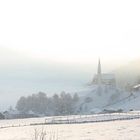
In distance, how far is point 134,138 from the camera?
39.7 metres

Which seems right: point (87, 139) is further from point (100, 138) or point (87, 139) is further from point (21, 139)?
point (21, 139)

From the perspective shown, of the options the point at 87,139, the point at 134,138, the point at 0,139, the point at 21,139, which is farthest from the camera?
the point at 0,139

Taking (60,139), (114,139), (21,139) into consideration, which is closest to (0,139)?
(21,139)

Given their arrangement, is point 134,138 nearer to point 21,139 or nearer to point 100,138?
point 100,138

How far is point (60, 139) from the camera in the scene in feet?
145

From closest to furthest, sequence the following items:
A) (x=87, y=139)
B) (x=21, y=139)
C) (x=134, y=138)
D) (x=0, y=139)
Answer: (x=134, y=138) → (x=87, y=139) → (x=21, y=139) → (x=0, y=139)

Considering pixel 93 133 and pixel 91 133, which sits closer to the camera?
pixel 93 133

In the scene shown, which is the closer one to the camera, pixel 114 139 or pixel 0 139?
pixel 114 139

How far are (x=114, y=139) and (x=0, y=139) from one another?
17182 mm

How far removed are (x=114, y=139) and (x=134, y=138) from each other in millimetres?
1560

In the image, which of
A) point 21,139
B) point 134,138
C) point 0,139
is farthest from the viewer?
point 0,139

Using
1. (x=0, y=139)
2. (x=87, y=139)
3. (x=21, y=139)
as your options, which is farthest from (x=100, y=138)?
(x=0, y=139)

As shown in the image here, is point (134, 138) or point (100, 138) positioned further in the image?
point (100, 138)

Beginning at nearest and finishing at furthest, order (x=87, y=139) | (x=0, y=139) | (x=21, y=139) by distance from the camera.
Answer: (x=87, y=139), (x=21, y=139), (x=0, y=139)
